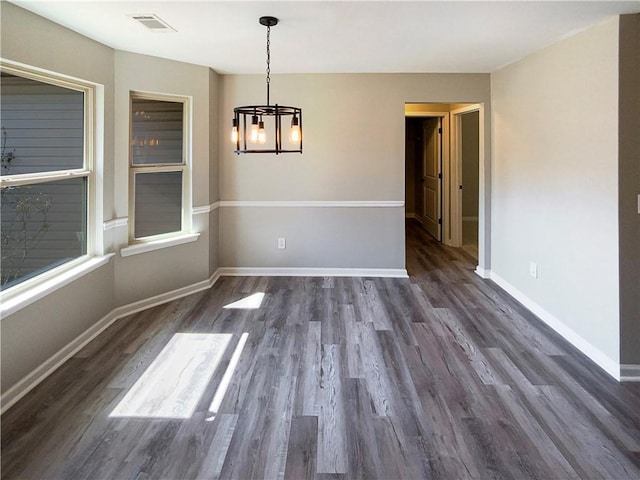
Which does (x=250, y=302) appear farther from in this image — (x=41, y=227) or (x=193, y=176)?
(x=41, y=227)

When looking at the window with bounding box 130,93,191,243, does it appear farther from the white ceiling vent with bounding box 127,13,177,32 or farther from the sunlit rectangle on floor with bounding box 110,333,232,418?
the sunlit rectangle on floor with bounding box 110,333,232,418

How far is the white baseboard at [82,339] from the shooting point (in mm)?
2549

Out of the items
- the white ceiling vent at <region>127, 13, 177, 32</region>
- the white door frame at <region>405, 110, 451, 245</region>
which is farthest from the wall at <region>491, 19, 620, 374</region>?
the white ceiling vent at <region>127, 13, 177, 32</region>

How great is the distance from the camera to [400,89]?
510 centimetres

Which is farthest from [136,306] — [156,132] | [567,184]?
[567,184]

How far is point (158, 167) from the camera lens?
4363mm

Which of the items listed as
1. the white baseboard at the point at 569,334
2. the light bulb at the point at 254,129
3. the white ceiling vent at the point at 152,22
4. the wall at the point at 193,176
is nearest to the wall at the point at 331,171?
the wall at the point at 193,176

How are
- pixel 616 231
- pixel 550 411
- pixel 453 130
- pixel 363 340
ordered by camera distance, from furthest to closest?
pixel 453 130 → pixel 363 340 → pixel 616 231 → pixel 550 411

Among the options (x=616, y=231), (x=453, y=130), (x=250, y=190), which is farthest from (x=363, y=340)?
(x=453, y=130)

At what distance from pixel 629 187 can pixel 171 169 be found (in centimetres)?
382

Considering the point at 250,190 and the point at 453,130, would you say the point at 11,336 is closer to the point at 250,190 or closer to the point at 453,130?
the point at 250,190

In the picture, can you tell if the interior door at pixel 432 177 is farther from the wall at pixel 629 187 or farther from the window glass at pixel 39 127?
the window glass at pixel 39 127

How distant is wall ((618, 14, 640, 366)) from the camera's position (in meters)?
2.78

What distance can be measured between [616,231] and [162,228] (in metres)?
3.81
